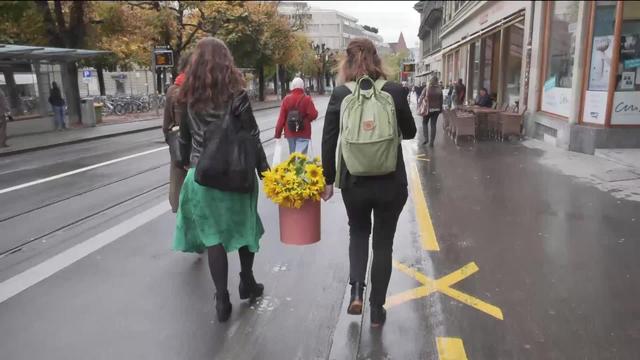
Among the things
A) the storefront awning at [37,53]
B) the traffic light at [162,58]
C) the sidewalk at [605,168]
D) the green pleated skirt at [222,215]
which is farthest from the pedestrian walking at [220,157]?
the traffic light at [162,58]

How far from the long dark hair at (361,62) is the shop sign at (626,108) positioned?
338 inches

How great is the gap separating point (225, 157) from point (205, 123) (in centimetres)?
30

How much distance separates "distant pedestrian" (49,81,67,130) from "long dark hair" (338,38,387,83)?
726 inches

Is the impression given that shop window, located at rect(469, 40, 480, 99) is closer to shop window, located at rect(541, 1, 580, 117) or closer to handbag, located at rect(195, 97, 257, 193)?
shop window, located at rect(541, 1, 580, 117)

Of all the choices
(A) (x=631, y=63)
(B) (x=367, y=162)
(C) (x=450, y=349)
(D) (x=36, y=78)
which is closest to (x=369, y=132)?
(B) (x=367, y=162)

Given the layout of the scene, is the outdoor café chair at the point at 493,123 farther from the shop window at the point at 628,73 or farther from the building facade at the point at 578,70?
the shop window at the point at 628,73

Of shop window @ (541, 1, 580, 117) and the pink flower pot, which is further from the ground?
shop window @ (541, 1, 580, 117)

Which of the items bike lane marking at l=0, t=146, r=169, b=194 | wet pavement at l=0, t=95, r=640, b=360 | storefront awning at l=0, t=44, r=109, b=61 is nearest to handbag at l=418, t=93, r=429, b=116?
wet pavement at l=0, t=95, r=640, b=360

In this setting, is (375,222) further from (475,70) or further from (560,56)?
(475,70)

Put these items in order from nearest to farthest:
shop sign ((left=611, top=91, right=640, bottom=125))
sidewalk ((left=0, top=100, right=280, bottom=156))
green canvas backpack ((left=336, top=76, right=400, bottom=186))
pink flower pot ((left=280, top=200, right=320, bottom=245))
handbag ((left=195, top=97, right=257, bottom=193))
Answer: green canvas backpack ((left=336, top=76, right=400, bottom=186)), handbag ((left=195, top=97, right=257, bottom=193)), pink flower pot ((left=280, top=200, right=320, bottom=245)), shop sign ((left=611, top=91, right=640, bottom=125)), sidewalk ((left=0, top=100, right=280, bottom=156))

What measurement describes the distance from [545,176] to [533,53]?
275 inches

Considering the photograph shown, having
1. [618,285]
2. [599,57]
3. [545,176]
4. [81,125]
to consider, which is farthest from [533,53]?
[81,125]

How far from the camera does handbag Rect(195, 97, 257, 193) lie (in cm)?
334

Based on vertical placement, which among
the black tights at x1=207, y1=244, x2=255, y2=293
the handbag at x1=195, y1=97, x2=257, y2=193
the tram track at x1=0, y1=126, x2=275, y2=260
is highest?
the handbag at x1=195, y1=97, x2=257, y2=193
